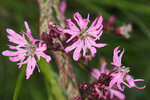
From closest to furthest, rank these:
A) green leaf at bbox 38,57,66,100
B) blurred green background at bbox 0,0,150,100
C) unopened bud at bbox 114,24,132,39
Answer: green leaf at bbox 38,57,66,100 → unopened bud at bbox 114,24,132,39 → blurred green background at bbox 0,0,150,100

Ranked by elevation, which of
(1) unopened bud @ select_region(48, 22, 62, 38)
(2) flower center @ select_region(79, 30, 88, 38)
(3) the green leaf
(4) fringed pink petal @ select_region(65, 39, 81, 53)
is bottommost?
(3) the green leaf

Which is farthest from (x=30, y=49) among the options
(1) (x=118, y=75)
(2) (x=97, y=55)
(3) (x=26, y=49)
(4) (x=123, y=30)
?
(2) (x=97, y=55)

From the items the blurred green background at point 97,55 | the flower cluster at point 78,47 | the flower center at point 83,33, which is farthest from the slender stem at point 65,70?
the blurred green background at point 97,55

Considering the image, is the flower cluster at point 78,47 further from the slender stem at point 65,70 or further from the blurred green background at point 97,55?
the blurred green background at point 97,55

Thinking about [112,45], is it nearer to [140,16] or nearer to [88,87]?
[140,16]

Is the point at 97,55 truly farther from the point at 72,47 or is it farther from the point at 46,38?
the point at 72,47

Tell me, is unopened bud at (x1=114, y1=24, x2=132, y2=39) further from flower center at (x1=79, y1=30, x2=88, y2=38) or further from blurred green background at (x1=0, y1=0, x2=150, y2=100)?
flower center at (x1=79, y1=30, x2=88, y2=38)

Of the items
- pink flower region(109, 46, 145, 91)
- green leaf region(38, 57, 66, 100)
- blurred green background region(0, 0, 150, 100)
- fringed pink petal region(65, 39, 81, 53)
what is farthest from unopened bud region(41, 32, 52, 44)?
blurred green background region(0, 0, 150, 100)

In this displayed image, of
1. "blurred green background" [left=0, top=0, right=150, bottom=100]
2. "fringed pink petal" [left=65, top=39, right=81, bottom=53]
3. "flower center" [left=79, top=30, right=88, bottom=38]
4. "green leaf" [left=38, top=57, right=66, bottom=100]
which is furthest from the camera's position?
"blurred green background" [left=0, top=0, right=150, bottom=100]

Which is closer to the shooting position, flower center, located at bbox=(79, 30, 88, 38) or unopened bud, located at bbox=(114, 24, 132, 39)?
flower center, located at bbox=(79, 30, 88, 38)
